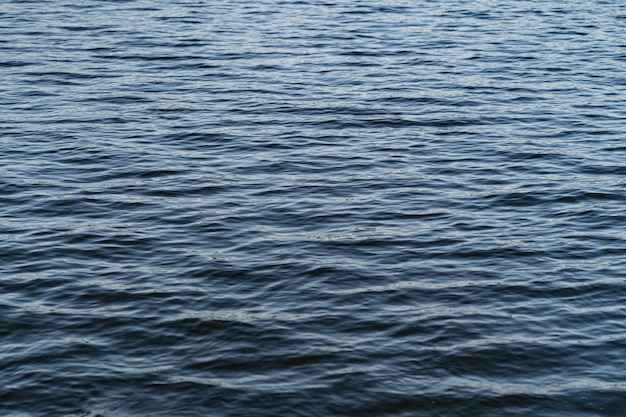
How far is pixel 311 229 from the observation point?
20.7m

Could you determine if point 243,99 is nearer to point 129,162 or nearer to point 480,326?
point 129,162

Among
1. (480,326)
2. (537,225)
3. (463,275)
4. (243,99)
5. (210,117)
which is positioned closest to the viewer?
(480,326)

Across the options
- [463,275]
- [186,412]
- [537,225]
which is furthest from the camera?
[537,225]

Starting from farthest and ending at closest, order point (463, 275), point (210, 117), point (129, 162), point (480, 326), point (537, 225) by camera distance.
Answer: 1. point (210, 117)
2. point (129, 162)
3. point (537, 225)
4. point (463, 275)
5. point (480, 326)

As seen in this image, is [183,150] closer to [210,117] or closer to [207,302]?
[210,117]

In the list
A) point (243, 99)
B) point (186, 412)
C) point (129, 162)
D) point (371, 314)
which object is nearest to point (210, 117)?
point (243, 99)

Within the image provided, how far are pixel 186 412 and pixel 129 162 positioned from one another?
38.5ft

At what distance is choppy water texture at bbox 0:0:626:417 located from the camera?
14930mm

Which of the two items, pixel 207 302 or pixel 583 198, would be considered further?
pixel 583 198

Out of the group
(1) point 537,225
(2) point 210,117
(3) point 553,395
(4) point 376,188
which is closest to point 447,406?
(3) point 553,395

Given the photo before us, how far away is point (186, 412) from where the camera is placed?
46.0 feet

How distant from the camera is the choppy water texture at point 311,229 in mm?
14930

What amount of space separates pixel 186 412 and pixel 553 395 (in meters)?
5.16

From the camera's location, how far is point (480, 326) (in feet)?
54.3
